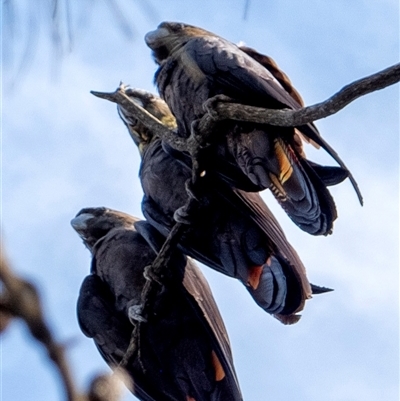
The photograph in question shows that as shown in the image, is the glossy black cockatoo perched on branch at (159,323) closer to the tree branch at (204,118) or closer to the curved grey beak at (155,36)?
the tree branch at (204,118)

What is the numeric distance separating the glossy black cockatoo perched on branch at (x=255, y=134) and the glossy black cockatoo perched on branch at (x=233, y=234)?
0.44 ft

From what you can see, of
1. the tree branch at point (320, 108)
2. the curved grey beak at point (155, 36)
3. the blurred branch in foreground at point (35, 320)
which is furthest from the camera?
the curved grey beak at point (155, 36)

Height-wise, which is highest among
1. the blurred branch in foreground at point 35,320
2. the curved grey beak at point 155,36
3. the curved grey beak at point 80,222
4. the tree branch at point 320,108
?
the curved grey beak at point 155,36

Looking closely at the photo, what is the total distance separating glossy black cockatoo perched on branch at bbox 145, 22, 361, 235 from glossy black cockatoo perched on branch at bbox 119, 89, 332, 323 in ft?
0.44

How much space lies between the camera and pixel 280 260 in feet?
11.2

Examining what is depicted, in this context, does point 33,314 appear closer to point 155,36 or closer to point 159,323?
point 159,323

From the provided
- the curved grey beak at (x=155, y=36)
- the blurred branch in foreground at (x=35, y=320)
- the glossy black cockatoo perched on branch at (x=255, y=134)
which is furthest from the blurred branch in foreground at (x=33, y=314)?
the curved grey beak at (x=155, y=36)

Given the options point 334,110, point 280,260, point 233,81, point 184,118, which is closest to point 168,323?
point 280,260

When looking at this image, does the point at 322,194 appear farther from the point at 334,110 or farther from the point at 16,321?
the point at 16,321

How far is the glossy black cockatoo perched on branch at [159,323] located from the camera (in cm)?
368

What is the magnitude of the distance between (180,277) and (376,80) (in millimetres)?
1870

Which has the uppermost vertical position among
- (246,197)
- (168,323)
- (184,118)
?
(184,118)

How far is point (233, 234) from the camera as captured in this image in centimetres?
362

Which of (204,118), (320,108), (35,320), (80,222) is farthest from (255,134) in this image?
(35,320)
